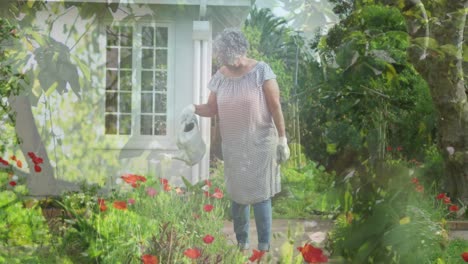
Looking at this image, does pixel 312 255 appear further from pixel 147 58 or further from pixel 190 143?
pixel 147 58

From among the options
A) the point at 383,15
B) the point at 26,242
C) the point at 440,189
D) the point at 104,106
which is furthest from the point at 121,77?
the point at 440,189

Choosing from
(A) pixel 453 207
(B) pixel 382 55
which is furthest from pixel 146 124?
(A) pixel 453 207

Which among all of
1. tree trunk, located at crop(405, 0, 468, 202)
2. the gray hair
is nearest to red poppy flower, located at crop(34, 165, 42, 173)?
the gray hair

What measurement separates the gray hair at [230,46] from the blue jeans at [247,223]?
0.74ft

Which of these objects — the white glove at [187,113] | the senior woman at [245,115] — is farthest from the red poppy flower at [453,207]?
the white glove at [187,113]

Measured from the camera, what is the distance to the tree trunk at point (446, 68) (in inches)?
41.6

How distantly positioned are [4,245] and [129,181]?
20.7 inches

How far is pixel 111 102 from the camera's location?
1062mm

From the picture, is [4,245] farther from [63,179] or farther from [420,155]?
[420,155]

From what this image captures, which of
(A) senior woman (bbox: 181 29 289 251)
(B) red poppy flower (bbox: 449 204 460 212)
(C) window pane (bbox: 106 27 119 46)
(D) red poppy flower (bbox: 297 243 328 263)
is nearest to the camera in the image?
(D) red poppy flower (bbox: 297 243 328 263)

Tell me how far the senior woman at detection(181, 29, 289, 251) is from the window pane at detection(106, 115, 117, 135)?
0.10 metres

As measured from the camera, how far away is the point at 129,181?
109cm

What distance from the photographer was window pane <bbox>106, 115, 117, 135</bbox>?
1040 mm

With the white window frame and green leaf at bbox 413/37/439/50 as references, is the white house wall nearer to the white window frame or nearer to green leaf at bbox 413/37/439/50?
the white window frame
